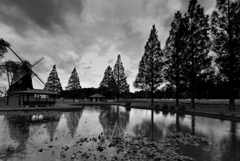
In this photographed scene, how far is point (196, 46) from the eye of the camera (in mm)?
21859

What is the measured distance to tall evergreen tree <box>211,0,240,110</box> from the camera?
17906mm

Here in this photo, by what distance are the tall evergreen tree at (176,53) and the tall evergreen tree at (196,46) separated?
4.29ft

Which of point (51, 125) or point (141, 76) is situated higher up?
point (141, 76)

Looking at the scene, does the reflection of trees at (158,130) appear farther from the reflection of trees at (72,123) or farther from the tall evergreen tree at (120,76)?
the tall evergreen tree at (120,76)

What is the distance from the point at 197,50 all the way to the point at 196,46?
0.72 m

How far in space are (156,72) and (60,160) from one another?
91.4 feet

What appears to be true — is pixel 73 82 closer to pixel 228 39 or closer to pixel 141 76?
pixel 141 76

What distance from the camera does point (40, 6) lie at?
15.3m

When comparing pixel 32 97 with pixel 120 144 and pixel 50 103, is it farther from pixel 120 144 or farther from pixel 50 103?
pixel 120 144

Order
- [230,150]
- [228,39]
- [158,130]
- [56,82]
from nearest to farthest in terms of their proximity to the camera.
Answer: [230,150], [158,130], [228,39], [56,82]

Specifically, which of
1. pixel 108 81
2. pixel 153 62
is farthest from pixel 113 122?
pixel 108 81

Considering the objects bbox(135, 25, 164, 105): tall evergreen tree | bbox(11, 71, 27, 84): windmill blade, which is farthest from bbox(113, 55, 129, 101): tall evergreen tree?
bbox(11, 71, 27, 84): windmill blade

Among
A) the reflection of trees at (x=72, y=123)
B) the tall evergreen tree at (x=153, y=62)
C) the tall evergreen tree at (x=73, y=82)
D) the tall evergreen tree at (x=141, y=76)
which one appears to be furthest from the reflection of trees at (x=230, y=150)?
the tall evergreen tree at (x=73, y=82)

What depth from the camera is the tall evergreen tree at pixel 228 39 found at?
17.9m
